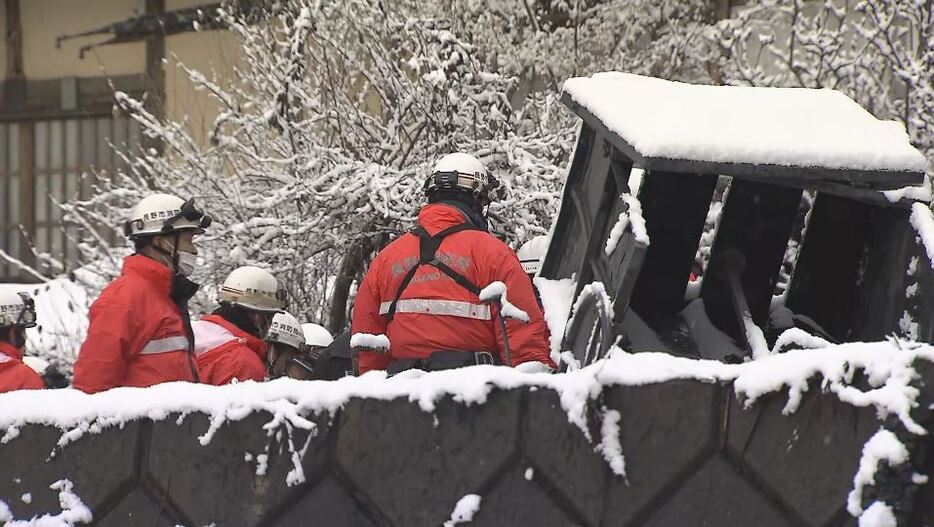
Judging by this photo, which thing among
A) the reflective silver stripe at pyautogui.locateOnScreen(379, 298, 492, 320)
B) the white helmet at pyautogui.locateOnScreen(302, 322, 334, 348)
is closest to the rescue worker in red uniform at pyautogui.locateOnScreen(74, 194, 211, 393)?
the reflective silver stripe at pyautogui.locateOnScreen(379, 298, 492, 320)

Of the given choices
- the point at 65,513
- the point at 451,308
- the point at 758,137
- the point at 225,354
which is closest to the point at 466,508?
the point at 65,513

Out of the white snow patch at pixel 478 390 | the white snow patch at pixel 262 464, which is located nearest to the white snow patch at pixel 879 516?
the white snow patch at pixel 478 390

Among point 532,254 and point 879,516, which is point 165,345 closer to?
point 532,254

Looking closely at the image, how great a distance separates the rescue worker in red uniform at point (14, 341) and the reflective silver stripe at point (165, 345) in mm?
802

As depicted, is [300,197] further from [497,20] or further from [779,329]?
[779,329]

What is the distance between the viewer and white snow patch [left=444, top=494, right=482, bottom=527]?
2.93 metres

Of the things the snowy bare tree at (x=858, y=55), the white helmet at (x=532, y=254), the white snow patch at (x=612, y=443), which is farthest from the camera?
the snowy bare tree at (x=858, y=55)

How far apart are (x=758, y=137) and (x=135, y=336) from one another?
235 cm

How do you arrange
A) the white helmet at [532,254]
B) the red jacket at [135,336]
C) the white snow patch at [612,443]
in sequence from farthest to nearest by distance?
the white helmet at [532,254]
the red jacket at [135,336]
the white snow patch at [612,443]

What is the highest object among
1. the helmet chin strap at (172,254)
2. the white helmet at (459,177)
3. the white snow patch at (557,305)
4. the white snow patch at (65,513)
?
the white helmet at (459,177)

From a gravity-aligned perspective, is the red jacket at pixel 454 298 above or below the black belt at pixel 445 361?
above

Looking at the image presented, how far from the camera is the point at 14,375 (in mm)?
6617

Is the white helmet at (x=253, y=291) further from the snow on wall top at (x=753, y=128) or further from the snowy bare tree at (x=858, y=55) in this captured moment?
the snowy bare tree at (x=858, y=55)

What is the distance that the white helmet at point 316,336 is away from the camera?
352 inches
